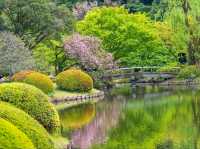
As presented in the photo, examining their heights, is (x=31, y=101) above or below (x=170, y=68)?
above

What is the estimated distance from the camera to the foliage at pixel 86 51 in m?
41.4

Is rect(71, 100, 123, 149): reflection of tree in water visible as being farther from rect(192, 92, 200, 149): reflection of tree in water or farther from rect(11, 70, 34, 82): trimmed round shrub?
rect(11, 70, 34, 82): trimmed round shrub

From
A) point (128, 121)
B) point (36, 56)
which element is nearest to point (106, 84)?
point (36, 56)

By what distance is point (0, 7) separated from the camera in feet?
127

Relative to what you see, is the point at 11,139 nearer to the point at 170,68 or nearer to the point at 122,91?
the point at 122,91

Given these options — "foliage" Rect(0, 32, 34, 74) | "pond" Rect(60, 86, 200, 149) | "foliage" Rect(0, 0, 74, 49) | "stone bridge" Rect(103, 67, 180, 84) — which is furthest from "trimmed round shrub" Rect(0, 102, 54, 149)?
"stone bridge" Rect(103, 67, 180, 84)

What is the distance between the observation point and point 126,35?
49.4 metres

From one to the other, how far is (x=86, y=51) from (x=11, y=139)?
30.7 metres

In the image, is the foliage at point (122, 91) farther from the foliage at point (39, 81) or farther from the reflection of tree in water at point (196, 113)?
the foliage at point (39, 81)

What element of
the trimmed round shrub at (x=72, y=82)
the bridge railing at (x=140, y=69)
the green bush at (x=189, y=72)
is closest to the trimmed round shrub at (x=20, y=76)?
the trimmed round shrub at (x=72, y=82)

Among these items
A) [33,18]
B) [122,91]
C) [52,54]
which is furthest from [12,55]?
[122,91]

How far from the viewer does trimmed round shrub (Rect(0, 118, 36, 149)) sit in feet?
36.0

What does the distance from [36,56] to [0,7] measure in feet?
15.2

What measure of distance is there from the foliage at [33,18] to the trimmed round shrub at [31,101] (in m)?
21.5
